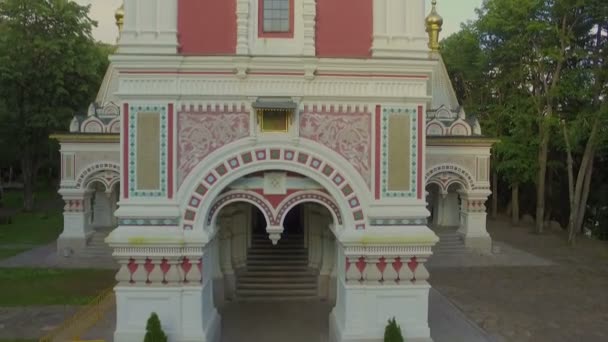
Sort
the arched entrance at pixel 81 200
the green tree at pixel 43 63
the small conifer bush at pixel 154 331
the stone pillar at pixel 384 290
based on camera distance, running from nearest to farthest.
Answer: the small conifer bush at pixel 154 331 < the stone pillar at pixel 384 290 < the arched entrance at pixel 81 200 < the green tree at pixel 43 63

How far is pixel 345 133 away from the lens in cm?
952

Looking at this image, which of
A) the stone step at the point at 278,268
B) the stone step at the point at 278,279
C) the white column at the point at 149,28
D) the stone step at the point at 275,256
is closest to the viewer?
the white column at the point at 149,28

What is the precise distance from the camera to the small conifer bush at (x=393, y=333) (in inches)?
354

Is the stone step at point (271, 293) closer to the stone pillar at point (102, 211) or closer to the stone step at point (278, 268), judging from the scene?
the stone step at point (278, 268)

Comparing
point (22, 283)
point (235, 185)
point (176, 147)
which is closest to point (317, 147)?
point (235, 185)

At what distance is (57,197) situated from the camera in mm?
42219

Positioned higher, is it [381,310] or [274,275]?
[381,310]

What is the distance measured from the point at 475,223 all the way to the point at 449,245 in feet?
3.99

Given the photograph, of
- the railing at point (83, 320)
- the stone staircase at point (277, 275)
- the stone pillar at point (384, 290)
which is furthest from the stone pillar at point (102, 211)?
the stone pillar at point (384, 290)

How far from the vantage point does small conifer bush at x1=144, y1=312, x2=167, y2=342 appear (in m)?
8.86

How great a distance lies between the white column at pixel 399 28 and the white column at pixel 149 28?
326cm

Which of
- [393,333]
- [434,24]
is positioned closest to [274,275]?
[393,333]

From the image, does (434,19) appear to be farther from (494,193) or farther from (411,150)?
(411,150)

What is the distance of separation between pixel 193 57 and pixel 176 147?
1444 mm
